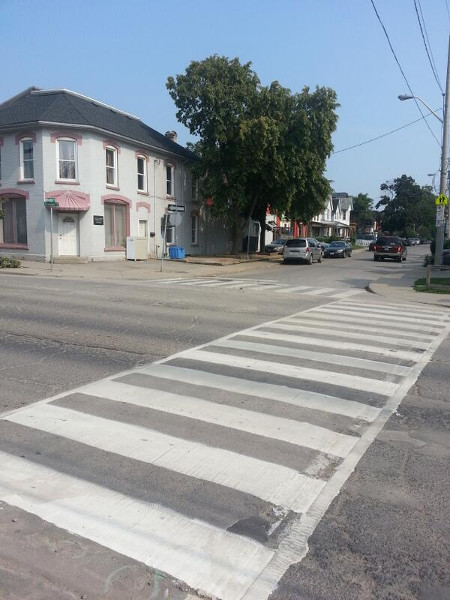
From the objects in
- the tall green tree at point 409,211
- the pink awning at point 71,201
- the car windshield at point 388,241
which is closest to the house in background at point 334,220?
the tall green tree at point 409,211

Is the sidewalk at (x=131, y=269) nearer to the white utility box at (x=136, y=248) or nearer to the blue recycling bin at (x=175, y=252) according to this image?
the white utility box at (x=136, y=248)

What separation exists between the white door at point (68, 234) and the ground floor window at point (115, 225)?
5.89 feet

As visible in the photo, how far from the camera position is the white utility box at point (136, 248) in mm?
28150

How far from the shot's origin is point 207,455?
4.35 metres

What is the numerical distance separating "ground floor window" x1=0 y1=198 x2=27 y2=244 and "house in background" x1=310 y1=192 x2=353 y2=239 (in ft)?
180

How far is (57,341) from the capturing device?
850cm

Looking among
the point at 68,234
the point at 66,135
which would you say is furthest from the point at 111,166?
the point at 68,234

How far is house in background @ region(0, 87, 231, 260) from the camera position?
84.2ft

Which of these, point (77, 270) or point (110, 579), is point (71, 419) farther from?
point (77, 270)

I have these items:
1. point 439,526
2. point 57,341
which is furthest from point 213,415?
point 57,341

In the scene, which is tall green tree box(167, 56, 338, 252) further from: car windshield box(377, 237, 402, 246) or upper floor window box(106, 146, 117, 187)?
car windshield box(377, 237, 402, 246)

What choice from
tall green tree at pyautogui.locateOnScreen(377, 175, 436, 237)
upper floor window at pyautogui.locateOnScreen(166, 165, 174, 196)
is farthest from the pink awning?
tall green tree at pyautogui.locateOnScreen(377, 175, 436, 237)

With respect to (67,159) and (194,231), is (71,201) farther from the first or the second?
(194,231)

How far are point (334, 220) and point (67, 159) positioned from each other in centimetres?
7619
